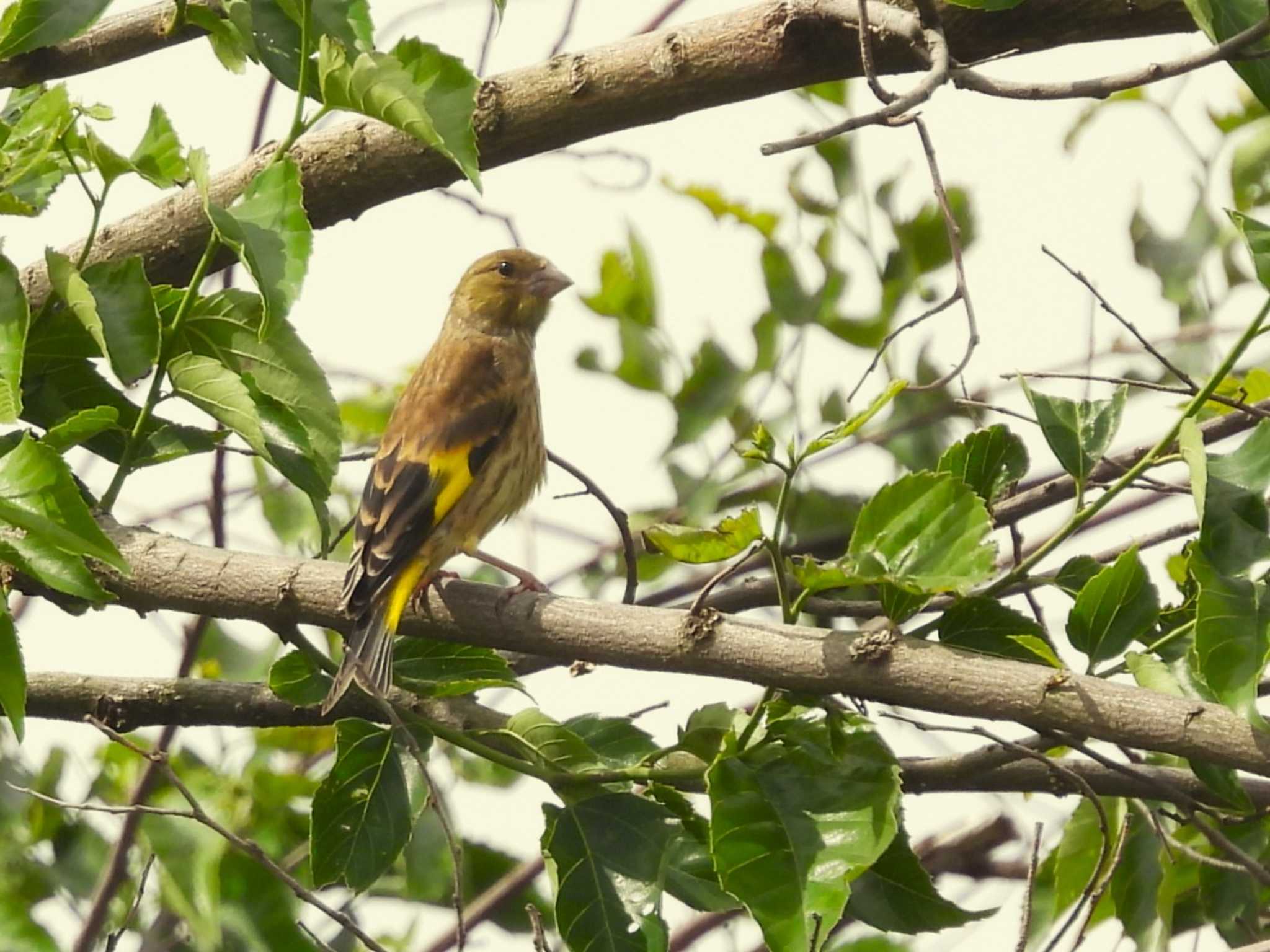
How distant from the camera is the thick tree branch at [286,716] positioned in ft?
10.5

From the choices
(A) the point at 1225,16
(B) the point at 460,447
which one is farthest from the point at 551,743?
(B) the point at 460,447

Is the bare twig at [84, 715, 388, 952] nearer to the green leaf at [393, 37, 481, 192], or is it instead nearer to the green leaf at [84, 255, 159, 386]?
the green leaf at [84, 255, 159, 386]

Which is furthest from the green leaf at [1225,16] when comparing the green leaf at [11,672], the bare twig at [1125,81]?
the green leaf at [11,672]

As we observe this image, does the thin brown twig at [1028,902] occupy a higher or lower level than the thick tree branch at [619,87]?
lower

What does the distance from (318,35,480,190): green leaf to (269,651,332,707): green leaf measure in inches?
47.6

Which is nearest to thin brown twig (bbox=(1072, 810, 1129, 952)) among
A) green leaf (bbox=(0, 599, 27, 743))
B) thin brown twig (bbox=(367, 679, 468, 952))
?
thin brown twig (bbox=(367, 679, 468, 952))

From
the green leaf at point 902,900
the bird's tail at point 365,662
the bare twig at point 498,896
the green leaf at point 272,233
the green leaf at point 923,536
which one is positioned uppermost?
the green leaf at point 272,233

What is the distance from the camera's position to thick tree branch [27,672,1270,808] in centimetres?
320

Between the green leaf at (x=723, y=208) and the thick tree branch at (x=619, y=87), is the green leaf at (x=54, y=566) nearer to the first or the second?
the thick tree branch at (x=619, y=87)

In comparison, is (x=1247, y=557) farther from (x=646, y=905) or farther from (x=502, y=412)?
(x=502, y=412)

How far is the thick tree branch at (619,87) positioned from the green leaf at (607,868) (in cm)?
160

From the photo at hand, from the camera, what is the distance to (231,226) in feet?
9.73

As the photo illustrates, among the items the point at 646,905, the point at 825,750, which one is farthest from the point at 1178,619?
the point at 646,905

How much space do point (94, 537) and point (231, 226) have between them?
629 millimetres
